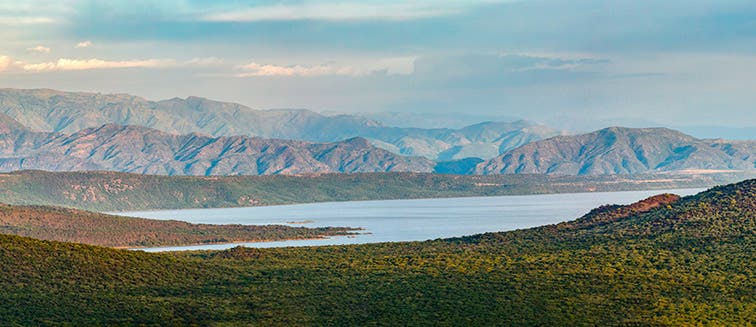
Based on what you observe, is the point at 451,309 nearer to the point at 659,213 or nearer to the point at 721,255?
the point at 721,255

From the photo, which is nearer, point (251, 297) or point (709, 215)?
point (251, 297)

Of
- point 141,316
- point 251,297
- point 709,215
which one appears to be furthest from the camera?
point 709,215

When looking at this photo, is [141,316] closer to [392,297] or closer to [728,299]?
[392,297]

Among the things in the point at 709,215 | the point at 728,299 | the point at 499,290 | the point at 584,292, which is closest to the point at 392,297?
the point at 499,290

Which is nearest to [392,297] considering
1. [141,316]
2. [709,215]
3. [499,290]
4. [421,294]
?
[421,294]

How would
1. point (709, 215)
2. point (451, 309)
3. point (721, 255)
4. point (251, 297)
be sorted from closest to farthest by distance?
point (451, 309), point (251, 297), point (721, 255), point (709, 215)

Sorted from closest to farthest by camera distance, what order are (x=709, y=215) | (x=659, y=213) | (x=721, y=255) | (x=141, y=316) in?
(x=141, y=316)
(x=721, y=255)
(x=709, y=215)
(x=659, y=213)
